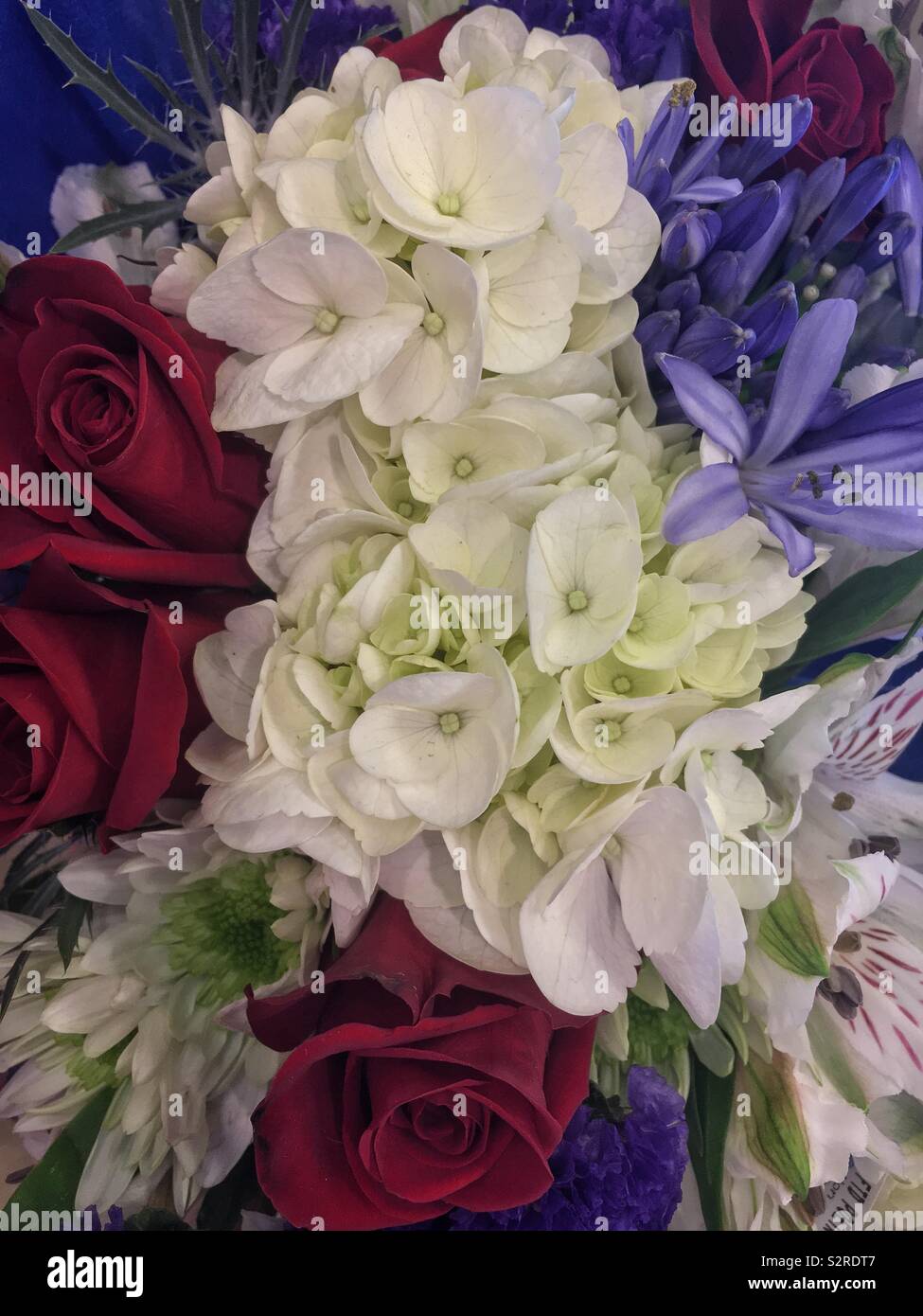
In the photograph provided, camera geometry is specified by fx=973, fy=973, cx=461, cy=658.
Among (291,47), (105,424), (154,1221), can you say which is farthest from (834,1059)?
(291,47)

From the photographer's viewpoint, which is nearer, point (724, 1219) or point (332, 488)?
point (332, 488)

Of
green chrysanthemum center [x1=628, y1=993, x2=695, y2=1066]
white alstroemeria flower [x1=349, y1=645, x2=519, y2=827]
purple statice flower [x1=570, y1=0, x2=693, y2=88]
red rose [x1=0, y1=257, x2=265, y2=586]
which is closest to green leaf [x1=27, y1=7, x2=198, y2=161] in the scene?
red rose [x1=0, y1=257, x2=265, y2=586]

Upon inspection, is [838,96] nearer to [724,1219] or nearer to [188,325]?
[188,325]

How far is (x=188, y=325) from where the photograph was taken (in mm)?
496

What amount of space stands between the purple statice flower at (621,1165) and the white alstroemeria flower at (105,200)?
1.79ft

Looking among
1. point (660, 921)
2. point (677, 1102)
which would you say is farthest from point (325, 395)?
point (677, 1102)

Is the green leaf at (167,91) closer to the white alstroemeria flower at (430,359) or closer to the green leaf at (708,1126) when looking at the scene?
the white alstroemeria flower at (430,359)

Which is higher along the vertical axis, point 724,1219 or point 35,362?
point 35,362

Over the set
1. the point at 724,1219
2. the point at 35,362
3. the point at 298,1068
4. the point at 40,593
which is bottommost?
the point at 724,1219

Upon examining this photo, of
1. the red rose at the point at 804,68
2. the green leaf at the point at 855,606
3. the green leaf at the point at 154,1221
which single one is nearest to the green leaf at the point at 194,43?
the red rose at the point at 804,68

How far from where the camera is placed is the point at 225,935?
0.57 meters

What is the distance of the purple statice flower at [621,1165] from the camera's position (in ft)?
1.80

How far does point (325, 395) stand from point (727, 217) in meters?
0.22

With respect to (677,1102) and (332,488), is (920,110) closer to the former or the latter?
(332,488)
